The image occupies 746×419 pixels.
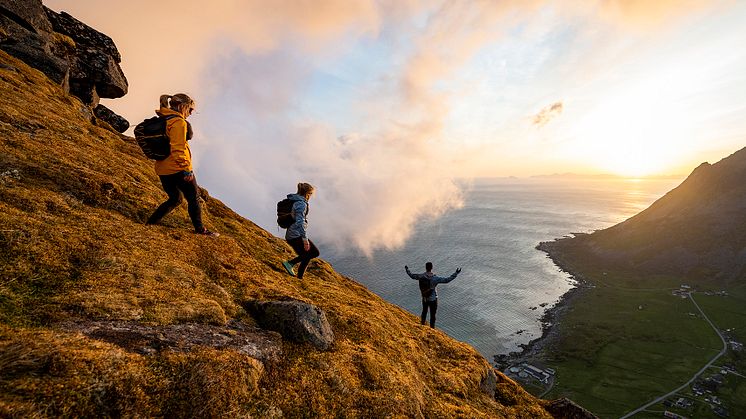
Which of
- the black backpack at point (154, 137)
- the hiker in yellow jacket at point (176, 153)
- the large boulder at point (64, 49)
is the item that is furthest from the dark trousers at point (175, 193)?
the large boulder at point (64, 49)

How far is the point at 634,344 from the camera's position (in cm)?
13438

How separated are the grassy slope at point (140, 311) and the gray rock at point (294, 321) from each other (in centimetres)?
37

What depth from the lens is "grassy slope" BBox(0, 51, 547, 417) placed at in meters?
5.59

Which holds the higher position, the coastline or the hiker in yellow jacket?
the hiker in yellow jacket

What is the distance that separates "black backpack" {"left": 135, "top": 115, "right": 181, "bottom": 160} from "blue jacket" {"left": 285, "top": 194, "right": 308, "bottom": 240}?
4851mm

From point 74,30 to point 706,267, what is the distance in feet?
943

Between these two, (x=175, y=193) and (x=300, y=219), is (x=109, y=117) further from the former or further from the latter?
(x=300, y=219)

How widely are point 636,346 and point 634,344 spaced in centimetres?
156

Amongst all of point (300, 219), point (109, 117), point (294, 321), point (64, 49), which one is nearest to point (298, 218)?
point (300, 219)

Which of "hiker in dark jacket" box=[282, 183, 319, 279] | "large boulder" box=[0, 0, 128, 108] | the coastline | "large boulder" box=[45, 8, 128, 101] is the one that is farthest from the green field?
"large boulder" box=[0, 0, 128, 108]

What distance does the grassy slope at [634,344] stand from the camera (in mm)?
104688

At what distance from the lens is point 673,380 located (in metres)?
109

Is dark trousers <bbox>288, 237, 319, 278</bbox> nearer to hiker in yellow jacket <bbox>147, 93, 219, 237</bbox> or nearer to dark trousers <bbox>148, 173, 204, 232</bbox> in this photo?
dark trousers <bbox>148, 173, 204, 232</bbox>

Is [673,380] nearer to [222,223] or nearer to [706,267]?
[706,267]
